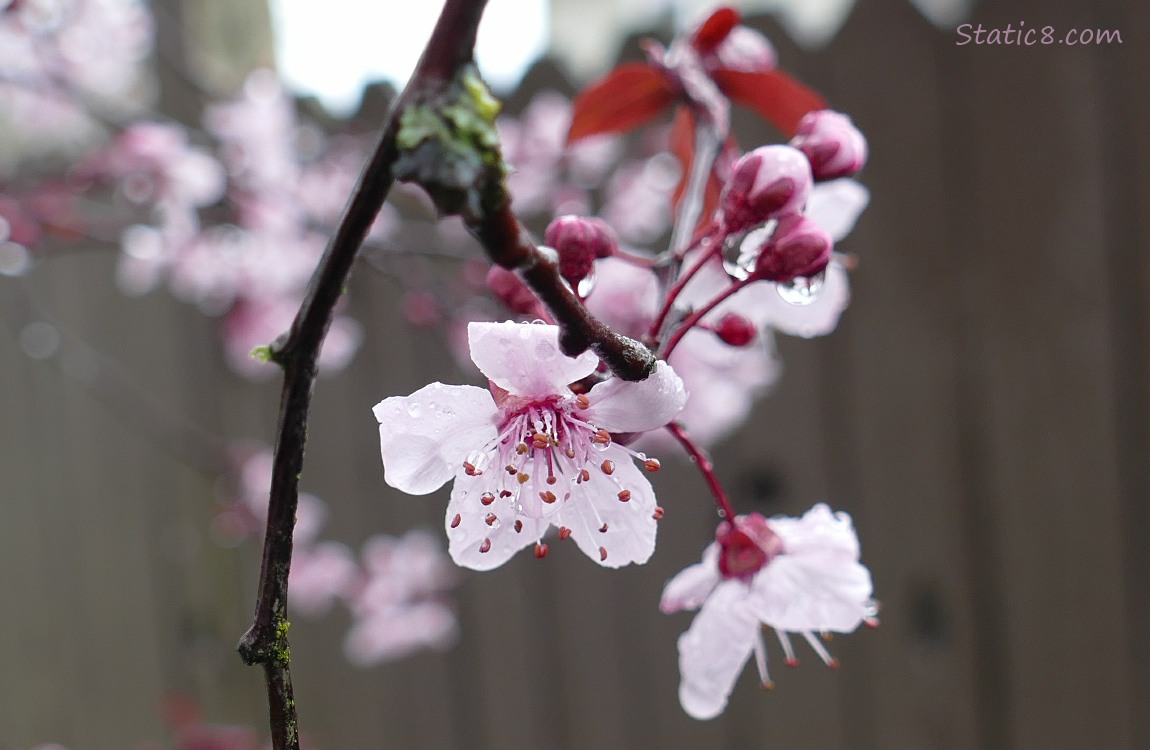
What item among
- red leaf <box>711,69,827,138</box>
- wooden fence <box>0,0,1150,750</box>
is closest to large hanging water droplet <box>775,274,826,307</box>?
red leaf <box>711,69,827,138</box>

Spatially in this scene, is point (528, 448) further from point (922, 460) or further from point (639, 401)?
point (922, 460)

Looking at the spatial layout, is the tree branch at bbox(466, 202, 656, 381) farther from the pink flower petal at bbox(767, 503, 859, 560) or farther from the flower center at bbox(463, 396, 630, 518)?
the pink flower petal at bbox(767, 503, 859, 560)

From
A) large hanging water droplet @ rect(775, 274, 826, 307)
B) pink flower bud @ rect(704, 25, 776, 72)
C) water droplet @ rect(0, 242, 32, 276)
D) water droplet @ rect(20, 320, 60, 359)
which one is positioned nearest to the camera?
large hanging water droplet @ rect(775, 274, 826, 307)

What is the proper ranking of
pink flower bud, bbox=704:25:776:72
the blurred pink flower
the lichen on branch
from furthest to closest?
the blurred pink flower → pink flower bud, bbox=704:25:776:72 → the lichen on branch

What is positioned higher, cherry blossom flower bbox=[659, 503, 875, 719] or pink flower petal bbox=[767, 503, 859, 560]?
pink flower petal bbox=[767, 503, 859, 560]

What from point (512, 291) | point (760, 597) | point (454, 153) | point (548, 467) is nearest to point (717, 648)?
point (760, 597)

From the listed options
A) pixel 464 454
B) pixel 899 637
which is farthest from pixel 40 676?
pixel 464 454

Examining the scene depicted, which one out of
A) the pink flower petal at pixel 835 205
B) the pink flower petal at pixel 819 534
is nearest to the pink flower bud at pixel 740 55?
the pink flower petal at pixel 835 205
